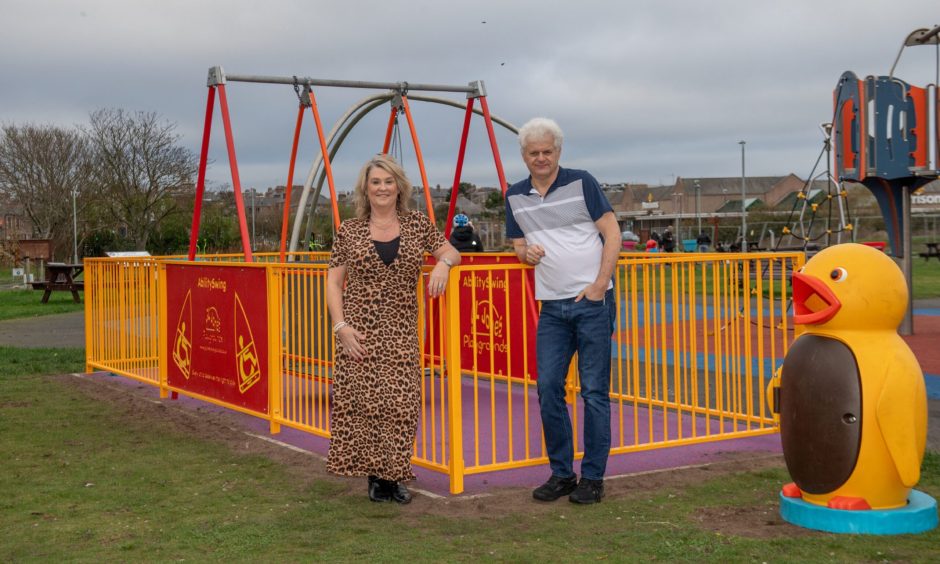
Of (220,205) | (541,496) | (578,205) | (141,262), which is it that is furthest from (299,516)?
(220,205)

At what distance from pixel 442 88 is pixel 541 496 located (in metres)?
5.29

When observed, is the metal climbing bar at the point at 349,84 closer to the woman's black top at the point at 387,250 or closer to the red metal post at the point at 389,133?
the red metal post at the point at 389,133

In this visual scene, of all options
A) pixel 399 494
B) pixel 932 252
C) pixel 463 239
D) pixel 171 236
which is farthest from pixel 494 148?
pixel 171 236

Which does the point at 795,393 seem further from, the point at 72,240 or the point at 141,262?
the point at 72,240

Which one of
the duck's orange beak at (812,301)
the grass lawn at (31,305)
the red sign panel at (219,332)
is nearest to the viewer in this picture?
the duck's orange beak at (812,301)

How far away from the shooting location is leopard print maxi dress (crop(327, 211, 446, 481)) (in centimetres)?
515

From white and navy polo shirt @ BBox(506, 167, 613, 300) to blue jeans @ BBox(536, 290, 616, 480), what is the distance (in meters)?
0.10

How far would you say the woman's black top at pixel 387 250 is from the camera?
515cm

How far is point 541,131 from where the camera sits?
16.9 feet

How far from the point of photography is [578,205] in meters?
5.14

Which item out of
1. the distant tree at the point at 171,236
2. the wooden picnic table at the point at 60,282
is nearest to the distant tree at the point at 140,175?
the distant tree at the point at 171,236

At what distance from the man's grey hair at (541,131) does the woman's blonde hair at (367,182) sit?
2.23 ft

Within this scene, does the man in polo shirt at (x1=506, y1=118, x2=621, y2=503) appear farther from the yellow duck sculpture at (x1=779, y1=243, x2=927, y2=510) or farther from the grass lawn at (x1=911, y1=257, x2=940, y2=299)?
the grass lawn at (x1=911, y1=257, x2=940, y2=299)

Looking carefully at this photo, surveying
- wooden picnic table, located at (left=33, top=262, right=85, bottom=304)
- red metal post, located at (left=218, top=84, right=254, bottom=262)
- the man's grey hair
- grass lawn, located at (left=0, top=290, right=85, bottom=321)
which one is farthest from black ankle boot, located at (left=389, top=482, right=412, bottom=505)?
wooden picnic table, located at (left=33, top=262, right=85, bottom=304)
